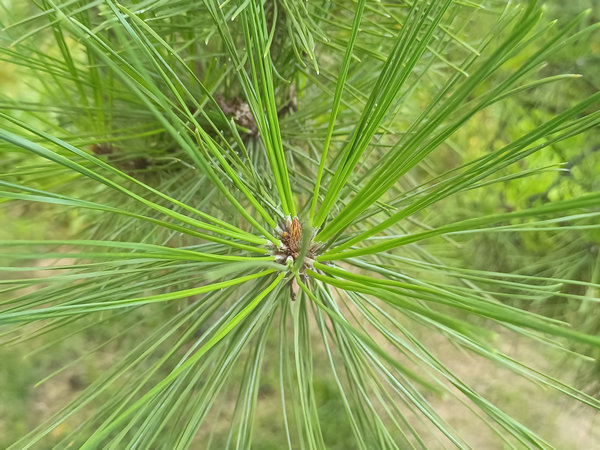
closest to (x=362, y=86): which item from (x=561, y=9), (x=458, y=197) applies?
(x=561, y=9)

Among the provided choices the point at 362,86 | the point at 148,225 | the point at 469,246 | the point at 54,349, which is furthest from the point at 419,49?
the point at 54,349

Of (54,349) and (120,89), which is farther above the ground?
(120,89)

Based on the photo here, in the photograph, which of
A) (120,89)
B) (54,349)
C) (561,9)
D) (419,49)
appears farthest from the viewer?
(54,349)

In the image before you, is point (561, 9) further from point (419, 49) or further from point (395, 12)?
point (419, 49)

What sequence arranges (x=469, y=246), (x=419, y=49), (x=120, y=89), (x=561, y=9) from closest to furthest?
(x=419, y=49) < (x=120, y=89) < (x=561, y=9) < (x=469, y=246)

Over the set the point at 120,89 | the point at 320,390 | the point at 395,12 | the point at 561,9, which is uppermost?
the point at 561,9

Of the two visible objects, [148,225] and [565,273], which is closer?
[148,225]
